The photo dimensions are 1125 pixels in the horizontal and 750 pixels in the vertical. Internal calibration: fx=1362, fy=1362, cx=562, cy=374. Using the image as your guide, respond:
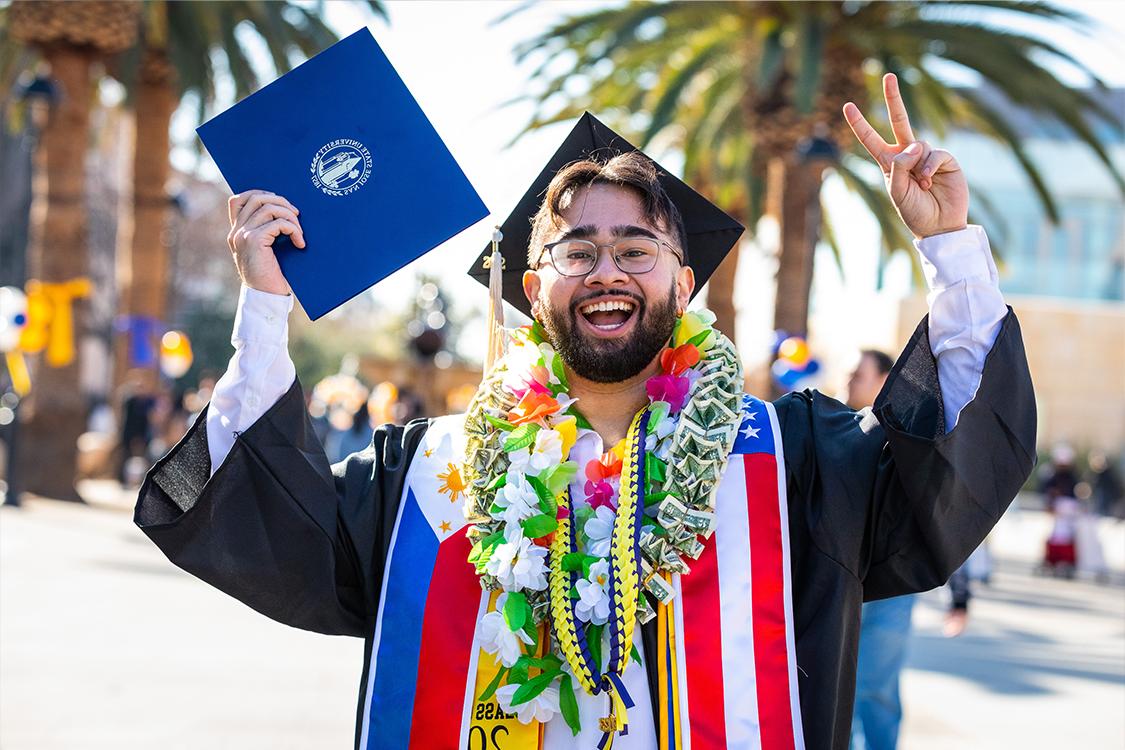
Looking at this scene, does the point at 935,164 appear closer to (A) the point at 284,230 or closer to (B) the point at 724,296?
(A) the point at 284,230

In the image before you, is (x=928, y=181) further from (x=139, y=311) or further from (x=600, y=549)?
(x=139, y=311)

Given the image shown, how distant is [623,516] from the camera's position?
2947mm

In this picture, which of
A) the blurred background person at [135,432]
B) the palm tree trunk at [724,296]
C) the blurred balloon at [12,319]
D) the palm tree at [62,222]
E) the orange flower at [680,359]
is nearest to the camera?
the orange flower at [680,359]

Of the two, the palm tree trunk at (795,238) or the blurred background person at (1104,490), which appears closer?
the palm tree trunk at (795,238)

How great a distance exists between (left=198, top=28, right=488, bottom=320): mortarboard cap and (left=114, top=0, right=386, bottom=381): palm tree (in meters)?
12.3

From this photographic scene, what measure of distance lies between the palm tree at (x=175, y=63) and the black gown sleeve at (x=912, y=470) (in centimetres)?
1300

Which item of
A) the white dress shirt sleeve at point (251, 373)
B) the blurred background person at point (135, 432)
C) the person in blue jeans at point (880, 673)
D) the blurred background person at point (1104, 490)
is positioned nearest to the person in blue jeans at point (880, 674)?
the person in blue jeans at point (880, 673)

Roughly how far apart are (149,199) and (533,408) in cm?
1562

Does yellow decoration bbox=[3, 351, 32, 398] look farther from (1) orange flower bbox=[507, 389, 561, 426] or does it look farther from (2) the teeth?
(2) the teeth

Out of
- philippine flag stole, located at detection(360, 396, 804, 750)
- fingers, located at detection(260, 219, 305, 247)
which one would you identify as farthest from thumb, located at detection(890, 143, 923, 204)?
fingers, located at detection(260, 219, 305, 247)

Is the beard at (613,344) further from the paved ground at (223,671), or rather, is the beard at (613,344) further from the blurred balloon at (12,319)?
the blurred balloon at (12,319)

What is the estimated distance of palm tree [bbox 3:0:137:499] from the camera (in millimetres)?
14914

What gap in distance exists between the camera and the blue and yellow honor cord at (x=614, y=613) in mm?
A: 2812

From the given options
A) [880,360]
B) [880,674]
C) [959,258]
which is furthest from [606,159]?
[880,360]
